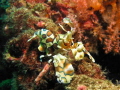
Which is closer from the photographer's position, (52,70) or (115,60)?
(52,70)

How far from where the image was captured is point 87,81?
2.53 m

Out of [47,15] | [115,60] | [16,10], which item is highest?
[16,10]

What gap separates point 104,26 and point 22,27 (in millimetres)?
1975

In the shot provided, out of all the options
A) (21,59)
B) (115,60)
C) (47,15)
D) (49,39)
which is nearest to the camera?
(49,39)

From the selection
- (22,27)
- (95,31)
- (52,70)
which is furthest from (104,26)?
(22,27)

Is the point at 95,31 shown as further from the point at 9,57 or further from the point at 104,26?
the point at 9,57

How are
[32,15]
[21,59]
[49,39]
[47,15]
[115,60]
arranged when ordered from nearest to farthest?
1. [49,39]
2. [21,59]
3. [32,15]
4. [47,15]
5. [115,60]

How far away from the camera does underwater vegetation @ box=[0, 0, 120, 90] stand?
262 cm

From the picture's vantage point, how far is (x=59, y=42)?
2658 millimetres

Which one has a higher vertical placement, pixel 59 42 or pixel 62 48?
pixel 59 42

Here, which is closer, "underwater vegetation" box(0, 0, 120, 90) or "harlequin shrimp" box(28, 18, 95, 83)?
"harlequin shrimp" box(28, 18, 95, 83)

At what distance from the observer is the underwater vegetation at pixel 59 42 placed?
2.62 m

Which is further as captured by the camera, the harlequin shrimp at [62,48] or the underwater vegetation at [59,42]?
the underwater vegetation at [59,42]

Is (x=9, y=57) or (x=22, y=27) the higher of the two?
(x=22, y=27)
